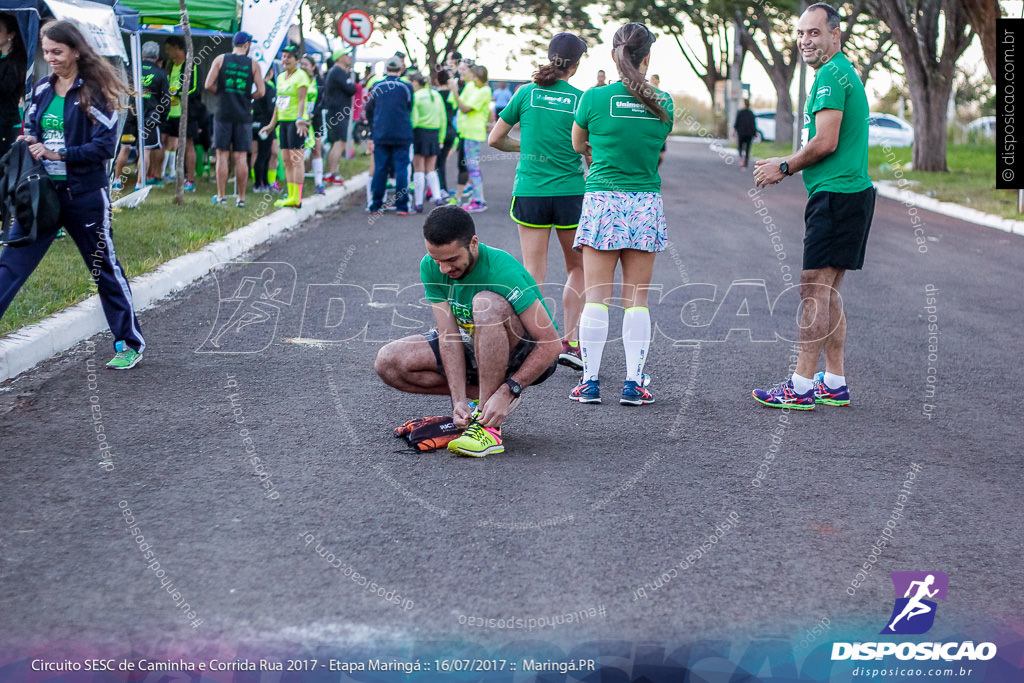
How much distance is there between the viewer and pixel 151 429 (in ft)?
16.5

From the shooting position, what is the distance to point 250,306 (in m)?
8.14

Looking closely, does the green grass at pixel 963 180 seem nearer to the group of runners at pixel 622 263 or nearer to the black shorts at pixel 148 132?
the group of runners at pixel 622 263

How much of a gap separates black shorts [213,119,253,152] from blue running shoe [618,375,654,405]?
8.75 meters

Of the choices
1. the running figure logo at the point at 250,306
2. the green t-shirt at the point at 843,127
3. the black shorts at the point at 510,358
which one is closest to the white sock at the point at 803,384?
the green t-shirt at the point at 843,127

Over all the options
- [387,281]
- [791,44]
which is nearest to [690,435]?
[387,281]

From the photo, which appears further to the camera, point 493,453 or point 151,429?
point 151,429

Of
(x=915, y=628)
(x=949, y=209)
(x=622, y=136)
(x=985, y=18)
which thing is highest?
(x=985, y=18)

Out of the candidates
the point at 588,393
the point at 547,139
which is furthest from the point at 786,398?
the point at 547,139

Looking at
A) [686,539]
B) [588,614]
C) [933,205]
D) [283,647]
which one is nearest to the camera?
[283,647]

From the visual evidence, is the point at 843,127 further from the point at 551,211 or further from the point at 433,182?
the point at 433,182

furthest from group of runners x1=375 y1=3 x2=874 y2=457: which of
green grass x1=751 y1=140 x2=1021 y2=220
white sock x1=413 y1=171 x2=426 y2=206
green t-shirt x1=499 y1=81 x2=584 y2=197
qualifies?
white sock x1=413 y1=171 x2=426 y2=206

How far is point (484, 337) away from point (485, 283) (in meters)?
0.23

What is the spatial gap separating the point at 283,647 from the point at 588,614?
87 cm

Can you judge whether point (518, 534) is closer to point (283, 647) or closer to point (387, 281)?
point (283, 647)
